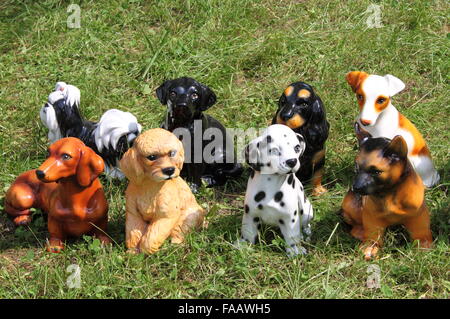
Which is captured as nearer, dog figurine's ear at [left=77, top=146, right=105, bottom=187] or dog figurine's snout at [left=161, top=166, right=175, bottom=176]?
dog figurine's snout at [left=161, top=166, right=175, bottom=176]

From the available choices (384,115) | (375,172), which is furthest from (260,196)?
(384,115)

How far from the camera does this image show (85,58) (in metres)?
6.46

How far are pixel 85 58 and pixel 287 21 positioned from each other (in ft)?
6.93

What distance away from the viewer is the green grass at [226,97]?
3.91m

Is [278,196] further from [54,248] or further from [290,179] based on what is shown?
[54,248]

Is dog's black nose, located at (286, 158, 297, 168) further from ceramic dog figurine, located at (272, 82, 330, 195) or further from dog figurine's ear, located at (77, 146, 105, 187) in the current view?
dog figurine's ear, located at (77, 146, 105, 187)

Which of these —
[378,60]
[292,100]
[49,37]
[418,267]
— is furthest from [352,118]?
[49,37]

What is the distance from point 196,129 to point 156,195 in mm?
713

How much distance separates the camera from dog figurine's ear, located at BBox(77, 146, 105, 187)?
12.7 feet

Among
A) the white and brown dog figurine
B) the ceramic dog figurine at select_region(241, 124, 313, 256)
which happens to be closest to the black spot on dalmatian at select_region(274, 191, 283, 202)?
the ceramic dog figurine at select_region(241, 124, 313, 256)

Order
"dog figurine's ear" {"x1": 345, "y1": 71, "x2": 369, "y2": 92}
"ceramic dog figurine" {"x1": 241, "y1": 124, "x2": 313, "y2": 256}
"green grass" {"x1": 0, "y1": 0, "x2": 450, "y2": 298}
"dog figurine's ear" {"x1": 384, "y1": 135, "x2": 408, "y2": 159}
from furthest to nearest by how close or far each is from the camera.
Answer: "dog figurine's ear" {"x1": 345, "y1": 71, "x2": 369, "y2": 92} < "green grass" {"x1": 0, "y1": 0, "x2": 450, "y2": 298} < "ceramic dog figurine" {"x1": 241, "y1": 124, "x2": 313, "y2": 256} < "dog figurine's ear" {"x1": 384, "y1": 135, "x2": 408, "y2": 159}

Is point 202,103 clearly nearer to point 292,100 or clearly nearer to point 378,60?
point 292,100

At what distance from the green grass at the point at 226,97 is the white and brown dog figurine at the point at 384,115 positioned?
277 mm

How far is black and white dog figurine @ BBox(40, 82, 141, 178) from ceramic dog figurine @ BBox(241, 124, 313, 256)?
1183 millimetres
